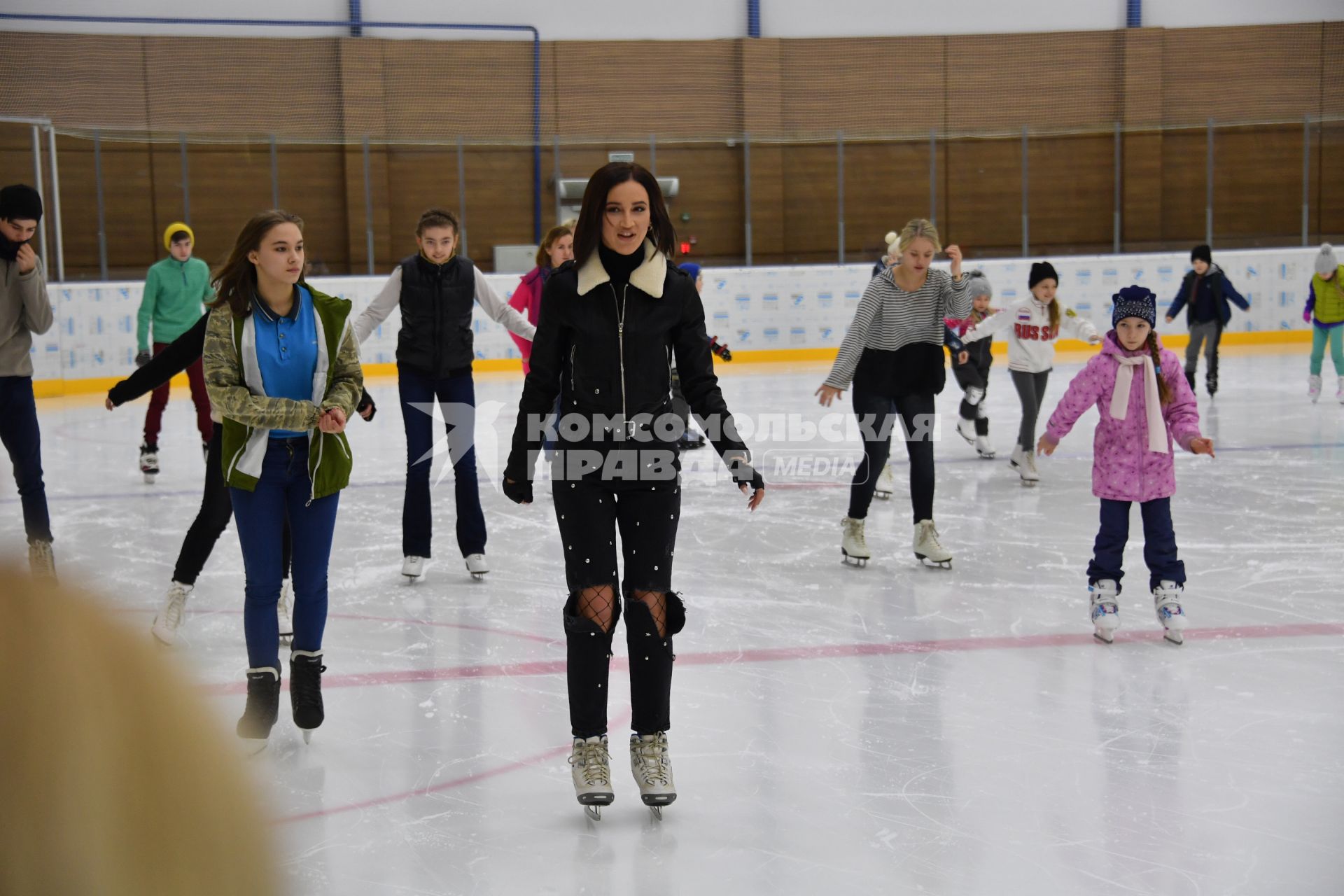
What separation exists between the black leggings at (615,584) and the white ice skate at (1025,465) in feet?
16.8

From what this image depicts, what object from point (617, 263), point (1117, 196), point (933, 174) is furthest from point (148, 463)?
point (1117, 196)

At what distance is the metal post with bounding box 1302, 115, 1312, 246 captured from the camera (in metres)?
17.9

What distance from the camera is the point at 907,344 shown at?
556cm

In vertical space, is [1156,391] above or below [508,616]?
above

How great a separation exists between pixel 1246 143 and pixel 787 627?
16107mm

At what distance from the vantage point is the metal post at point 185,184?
16406mm

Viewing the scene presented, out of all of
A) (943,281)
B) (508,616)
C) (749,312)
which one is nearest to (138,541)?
(508,616)

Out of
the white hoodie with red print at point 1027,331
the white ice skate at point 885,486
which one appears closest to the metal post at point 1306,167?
the white hoodie with red print at point 1027,331

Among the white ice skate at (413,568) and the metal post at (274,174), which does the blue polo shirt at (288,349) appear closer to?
the white ice skate at (413,568)

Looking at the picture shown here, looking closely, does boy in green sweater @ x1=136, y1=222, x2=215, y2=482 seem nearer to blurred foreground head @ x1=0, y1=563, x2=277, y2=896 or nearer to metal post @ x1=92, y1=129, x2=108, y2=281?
metal post @ x1=92, y1=129, x2=108, y2=281

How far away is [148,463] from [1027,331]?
5340 mm

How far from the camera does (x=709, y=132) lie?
19.0 meters

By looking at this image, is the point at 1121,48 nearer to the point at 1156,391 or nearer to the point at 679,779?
the point at 1156,391

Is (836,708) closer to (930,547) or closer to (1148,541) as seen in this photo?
(1148,541)
